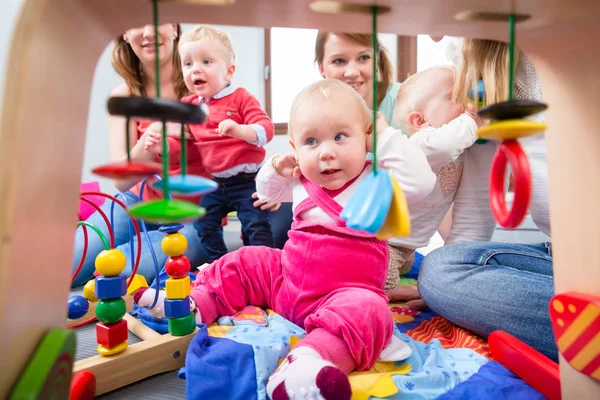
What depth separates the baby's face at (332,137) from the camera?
749 millimetres

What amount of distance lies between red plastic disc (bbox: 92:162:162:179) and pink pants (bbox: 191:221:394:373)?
0.40 meters

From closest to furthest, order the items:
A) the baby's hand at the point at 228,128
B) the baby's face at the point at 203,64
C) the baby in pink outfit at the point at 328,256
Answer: the baby in pink outfit at the point at 328,256
the baby's hand at the point at 228,128
the baby's face at the point at 203,64

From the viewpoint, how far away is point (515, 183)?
1.06ft

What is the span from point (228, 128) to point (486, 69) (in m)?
0.69

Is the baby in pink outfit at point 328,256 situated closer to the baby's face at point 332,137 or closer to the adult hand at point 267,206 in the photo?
the baby's face at point 332,137

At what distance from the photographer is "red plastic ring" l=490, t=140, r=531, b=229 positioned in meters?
0.32

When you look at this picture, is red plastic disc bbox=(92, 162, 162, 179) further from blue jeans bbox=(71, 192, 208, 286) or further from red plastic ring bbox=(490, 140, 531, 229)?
blue jeans bbox=(71, 192, 208, 286)

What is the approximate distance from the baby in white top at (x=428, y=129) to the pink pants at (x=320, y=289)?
0.32 m

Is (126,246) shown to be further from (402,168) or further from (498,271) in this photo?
(498,271)

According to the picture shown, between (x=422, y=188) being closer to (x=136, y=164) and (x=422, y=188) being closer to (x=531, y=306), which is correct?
(x=531, y=306)

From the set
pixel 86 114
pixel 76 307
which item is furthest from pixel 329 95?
pixel 76 307

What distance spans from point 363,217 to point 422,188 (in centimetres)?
46

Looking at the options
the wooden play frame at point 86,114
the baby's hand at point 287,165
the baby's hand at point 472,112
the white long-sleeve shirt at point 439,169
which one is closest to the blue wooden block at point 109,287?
the wooden play frame at point 86,114

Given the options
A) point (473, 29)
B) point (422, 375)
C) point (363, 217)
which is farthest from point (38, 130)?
point (422, 375)
